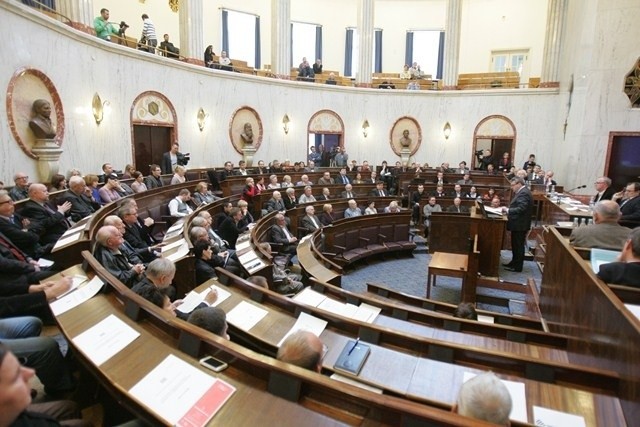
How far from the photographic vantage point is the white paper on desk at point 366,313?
3.14 metres

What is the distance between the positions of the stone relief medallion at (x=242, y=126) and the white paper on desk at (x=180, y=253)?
945 centimetres

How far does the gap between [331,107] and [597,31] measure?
29.3 feet

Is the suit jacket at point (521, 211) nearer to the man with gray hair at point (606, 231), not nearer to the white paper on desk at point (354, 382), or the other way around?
the man with gray hair at point (606, 231)

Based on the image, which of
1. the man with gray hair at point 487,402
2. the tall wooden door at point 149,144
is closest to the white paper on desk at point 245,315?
the man with gray hair at point 487,402

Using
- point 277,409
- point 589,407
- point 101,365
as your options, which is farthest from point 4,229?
point 589,407

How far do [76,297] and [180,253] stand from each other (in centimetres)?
181

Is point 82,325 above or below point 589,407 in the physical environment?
above

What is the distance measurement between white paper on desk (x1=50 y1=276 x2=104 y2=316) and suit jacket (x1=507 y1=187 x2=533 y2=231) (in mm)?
6514

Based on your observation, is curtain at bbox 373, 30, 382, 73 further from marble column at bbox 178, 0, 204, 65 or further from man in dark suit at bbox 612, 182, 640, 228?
man in dark suit at bbox 612, 182, 640, 228

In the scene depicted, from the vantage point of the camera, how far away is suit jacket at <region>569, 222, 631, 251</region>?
11.5 ft

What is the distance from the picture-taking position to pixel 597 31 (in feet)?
35.7

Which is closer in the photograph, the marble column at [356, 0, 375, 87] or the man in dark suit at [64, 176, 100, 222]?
the man in dark suit at [64, 176, 100, 222]

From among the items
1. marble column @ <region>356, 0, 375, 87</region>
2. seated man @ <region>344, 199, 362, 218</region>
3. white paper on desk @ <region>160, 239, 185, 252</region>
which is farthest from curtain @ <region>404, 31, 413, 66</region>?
white paper on desk @ <region>160, 239, 185, 252</region>

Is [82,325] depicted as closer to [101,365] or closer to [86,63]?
[101,365]
